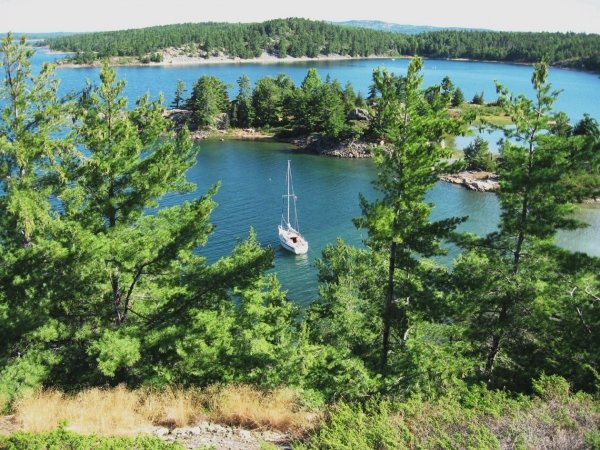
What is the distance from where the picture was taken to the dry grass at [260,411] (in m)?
9.75

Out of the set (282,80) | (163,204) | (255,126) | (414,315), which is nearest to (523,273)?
(414,315)

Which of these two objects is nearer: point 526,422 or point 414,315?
point 526,422

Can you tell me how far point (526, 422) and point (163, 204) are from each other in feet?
132

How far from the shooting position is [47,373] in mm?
12016

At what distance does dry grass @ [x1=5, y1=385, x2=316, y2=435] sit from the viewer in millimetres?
9492

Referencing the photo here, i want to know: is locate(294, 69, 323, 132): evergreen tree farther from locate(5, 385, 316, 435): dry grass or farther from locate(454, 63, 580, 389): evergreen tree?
locate(5, 385, 316, 435): dry grass

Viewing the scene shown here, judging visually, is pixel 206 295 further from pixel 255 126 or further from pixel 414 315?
pixel 255 126

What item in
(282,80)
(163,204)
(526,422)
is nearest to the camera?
(526,422)

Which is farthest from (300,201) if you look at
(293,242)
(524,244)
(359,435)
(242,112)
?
(359,435)

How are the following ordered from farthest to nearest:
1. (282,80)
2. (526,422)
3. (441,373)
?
(282,80) → (441,373) → (526,422)

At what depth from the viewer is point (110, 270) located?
11.6m

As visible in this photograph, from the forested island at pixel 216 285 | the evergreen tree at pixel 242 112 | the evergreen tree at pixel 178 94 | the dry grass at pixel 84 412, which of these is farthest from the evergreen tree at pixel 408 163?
the evergreen tree at pixel 178 94

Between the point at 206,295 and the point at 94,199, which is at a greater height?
the point at 94,199

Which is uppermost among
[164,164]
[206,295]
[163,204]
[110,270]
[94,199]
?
[164,164]
